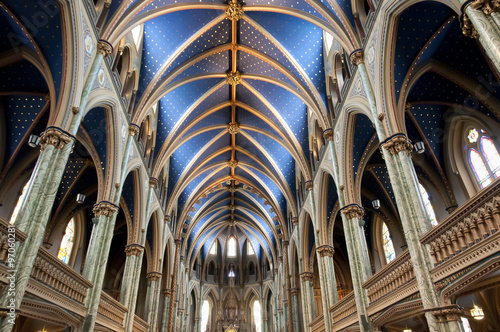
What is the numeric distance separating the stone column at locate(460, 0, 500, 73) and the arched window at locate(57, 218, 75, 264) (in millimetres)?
18373

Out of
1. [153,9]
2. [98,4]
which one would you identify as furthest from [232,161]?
[98,4]

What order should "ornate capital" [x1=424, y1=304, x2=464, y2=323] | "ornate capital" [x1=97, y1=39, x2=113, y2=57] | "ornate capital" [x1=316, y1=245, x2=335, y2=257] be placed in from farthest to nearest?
"ornate capital" [x1=316, y1=245, x2=335, y2=257]
"ornate capital" [x1=97, y1=39, x2=113, y2=57]
"ornate capital" [x1=424, y1=304, x2=464, y2=323]

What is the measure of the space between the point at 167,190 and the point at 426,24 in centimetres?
1671

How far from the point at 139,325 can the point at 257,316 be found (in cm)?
2358

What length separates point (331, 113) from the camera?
15.2 metres

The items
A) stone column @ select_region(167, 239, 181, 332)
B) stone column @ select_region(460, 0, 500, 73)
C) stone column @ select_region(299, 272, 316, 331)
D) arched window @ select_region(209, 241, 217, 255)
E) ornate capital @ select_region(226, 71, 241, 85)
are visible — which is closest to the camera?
stone column @ select_region(460, 0, 500, 73)

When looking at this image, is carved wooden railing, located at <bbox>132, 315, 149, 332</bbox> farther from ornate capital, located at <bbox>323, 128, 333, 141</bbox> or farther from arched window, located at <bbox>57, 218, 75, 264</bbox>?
ornate capital, located at <bbox>323, 128, 333, 141</bbox>

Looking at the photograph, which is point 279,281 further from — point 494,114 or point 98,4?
point 98,4

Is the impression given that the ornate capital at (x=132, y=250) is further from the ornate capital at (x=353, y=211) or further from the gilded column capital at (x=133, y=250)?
the ornate capital at (x=353, y=211)

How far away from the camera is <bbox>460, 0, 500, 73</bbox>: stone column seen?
571 centimetres

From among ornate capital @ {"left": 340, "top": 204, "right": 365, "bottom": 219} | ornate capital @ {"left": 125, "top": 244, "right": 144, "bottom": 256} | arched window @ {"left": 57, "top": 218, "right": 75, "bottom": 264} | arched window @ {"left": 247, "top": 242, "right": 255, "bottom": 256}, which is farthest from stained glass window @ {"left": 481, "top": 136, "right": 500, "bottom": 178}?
arched window @ {"left": 247, "top": 242, "right": 255, "bottom": 256}

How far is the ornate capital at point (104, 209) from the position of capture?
1222 centimetres

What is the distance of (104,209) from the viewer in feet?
40.1

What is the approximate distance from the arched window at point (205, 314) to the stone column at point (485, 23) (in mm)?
35276
